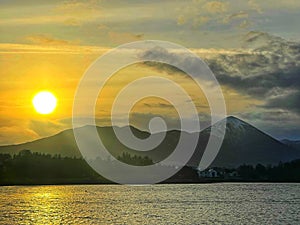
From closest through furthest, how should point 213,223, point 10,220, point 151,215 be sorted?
1. point 213,223
2. point 10,220
3. point 151,215

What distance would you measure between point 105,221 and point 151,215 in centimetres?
1228

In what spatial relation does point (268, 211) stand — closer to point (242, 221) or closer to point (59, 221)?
point (242, 221)

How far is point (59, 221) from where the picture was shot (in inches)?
4257

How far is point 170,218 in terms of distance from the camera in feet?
366

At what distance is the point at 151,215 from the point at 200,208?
21.2 metres

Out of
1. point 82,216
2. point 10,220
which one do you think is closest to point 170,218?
point 82,216

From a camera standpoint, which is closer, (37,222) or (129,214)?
(37,222)

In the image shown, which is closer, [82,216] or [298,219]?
[298,219]

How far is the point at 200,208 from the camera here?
13688 centimetres

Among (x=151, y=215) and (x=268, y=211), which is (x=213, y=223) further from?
(x=268, y=211)

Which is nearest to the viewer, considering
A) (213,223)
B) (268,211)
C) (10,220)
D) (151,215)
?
(213,223)

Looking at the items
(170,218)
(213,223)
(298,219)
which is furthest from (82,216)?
(298,219)

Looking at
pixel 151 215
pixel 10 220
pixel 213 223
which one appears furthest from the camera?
pixel 151 215

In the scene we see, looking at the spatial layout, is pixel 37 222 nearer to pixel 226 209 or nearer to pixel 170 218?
pixel 170 218
